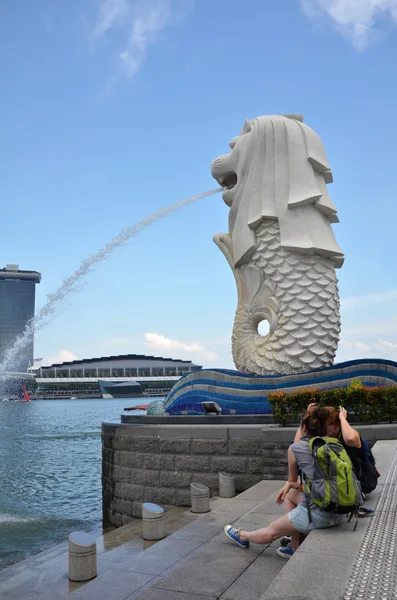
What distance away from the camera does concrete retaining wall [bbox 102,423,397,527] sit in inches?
331

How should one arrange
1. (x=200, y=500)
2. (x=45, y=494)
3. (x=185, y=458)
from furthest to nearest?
1. (x=45, y=494)
2. (x=185, y=458)
3. (x=200, y=500)

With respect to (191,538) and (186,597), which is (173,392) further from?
(186,597)

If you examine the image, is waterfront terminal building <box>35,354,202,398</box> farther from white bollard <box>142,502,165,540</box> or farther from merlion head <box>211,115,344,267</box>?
white bollard <box>142,502,165,540</box>

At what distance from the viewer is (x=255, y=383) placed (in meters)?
13.0

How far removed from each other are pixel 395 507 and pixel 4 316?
117 metres

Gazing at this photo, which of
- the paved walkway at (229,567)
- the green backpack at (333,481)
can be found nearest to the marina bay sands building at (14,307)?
the paved walkway at (229,567)

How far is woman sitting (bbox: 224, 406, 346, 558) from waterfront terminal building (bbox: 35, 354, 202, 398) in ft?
318

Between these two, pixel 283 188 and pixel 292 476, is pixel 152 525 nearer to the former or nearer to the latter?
pixel 292 476

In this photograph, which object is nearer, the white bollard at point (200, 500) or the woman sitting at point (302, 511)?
the woman sitting at point (302, 511)

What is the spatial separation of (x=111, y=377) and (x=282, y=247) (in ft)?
315

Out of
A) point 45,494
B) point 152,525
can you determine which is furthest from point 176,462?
point 45,494

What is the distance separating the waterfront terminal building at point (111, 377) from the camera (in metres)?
103

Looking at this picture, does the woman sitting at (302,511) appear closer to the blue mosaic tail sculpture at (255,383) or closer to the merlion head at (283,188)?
the blue mosaic tail sculpture at (255,383)

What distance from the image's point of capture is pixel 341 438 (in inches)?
166
